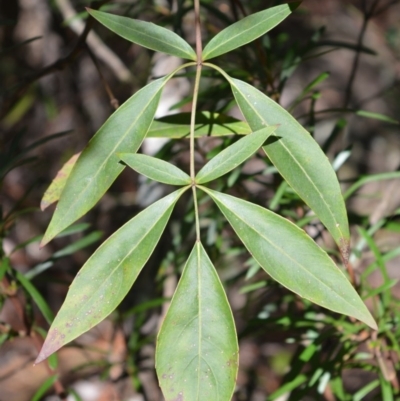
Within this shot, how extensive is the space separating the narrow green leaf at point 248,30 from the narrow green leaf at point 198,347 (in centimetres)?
24

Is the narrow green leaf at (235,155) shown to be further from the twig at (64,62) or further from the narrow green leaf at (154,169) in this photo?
the twig at (64,62)

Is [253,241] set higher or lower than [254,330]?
higher

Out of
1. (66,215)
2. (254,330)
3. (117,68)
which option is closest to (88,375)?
(117,68)

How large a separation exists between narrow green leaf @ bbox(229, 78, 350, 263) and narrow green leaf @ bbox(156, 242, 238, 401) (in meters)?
0.12

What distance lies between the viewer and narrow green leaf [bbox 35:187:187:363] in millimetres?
571

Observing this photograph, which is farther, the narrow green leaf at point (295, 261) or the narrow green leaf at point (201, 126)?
the narrow green leaf at point (201, 126)

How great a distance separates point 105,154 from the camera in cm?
65

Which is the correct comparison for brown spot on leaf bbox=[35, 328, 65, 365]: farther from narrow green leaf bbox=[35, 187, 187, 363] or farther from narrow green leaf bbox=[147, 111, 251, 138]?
narrow green leaf bbox=[147, 111, 251, 138]

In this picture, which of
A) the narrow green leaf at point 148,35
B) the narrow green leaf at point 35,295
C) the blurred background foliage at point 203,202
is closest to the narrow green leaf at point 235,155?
the narrow green leaf at point 148,35

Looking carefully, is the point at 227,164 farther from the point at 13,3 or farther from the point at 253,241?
the point at 13,3

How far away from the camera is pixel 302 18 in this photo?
3.16 meters

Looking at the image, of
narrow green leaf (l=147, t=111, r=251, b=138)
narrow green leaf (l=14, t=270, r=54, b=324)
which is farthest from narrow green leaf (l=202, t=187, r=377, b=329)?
narrow green leaf (l=14, t=270, r=54, b=324)

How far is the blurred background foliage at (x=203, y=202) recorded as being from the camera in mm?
948

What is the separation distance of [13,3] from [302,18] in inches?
53.2
